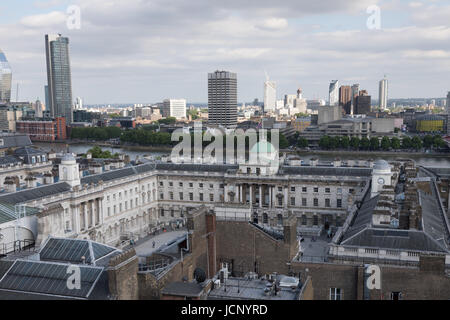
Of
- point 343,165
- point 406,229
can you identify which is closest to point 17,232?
point 406,229

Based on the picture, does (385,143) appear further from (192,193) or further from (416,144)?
(192,193)

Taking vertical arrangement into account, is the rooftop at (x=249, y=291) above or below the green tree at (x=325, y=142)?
above

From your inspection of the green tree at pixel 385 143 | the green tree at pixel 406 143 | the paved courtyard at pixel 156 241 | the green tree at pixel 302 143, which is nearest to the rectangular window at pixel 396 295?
the paved courtyard at pixel 156 241

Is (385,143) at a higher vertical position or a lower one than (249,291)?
lower

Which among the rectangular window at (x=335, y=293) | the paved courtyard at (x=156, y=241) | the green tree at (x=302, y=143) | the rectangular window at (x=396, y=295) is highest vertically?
the rectangular window at (x=396, y=295)

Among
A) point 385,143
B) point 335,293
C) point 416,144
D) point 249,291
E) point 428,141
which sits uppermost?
point 249,291

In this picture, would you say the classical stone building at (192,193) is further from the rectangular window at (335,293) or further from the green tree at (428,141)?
the green tree at (428,141)

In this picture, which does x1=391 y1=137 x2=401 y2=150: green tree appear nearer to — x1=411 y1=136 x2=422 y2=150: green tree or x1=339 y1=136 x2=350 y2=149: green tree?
x1=411 y1=136 x2=422 y2=150: green tree

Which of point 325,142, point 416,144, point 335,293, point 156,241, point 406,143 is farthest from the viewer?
point 325,142

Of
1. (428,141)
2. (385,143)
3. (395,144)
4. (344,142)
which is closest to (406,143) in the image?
(395,144)

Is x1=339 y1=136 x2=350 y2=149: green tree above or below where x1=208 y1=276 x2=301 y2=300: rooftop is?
below

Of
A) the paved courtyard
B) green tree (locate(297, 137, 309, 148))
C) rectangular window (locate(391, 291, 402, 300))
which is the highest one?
rectangular window (locate(391, 291, 402, 300))

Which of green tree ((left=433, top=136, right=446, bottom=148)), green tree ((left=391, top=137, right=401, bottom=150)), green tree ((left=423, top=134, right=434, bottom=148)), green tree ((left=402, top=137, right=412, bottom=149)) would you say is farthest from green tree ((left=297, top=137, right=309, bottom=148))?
green tree ((left=433, top=136, right=446, bottom=148))
